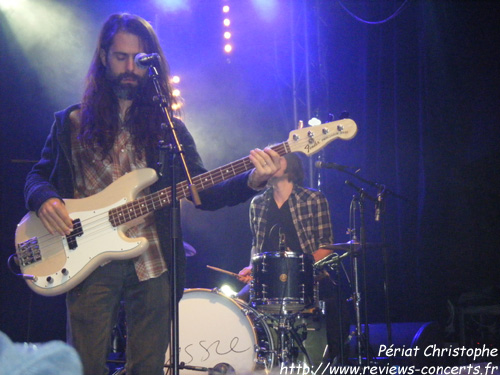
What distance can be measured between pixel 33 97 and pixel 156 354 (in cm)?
452

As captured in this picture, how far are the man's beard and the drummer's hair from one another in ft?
11.1

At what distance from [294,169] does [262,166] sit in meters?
3.62

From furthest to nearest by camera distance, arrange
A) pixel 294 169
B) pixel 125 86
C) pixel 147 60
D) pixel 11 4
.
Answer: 1. pixel 294 169
2. pixel 11 4
3. pixel 125 86
4. pixel 147 60

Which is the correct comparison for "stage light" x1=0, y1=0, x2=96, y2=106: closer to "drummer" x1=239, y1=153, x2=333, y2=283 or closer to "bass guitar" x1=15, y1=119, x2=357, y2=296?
"drummer" x1=239, y1=153, x2=333, y2=283

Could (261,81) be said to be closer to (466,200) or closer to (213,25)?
(213,25)

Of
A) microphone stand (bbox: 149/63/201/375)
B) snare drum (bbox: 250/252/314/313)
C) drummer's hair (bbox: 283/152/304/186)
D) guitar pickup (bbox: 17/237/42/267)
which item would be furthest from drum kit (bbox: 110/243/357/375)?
microphone stand (bbox: 149/63/201/375)

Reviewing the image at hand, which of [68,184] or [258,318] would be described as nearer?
[68,184]

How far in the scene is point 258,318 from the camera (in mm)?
4996

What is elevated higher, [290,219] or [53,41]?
[53,41]

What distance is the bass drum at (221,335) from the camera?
486cm

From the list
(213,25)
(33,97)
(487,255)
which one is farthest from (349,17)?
(33,97)

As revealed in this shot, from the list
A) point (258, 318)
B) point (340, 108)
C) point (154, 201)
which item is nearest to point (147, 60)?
point (154, 201)

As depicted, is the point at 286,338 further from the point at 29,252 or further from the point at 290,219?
the point at 29,252

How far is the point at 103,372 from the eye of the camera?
2510 mm
